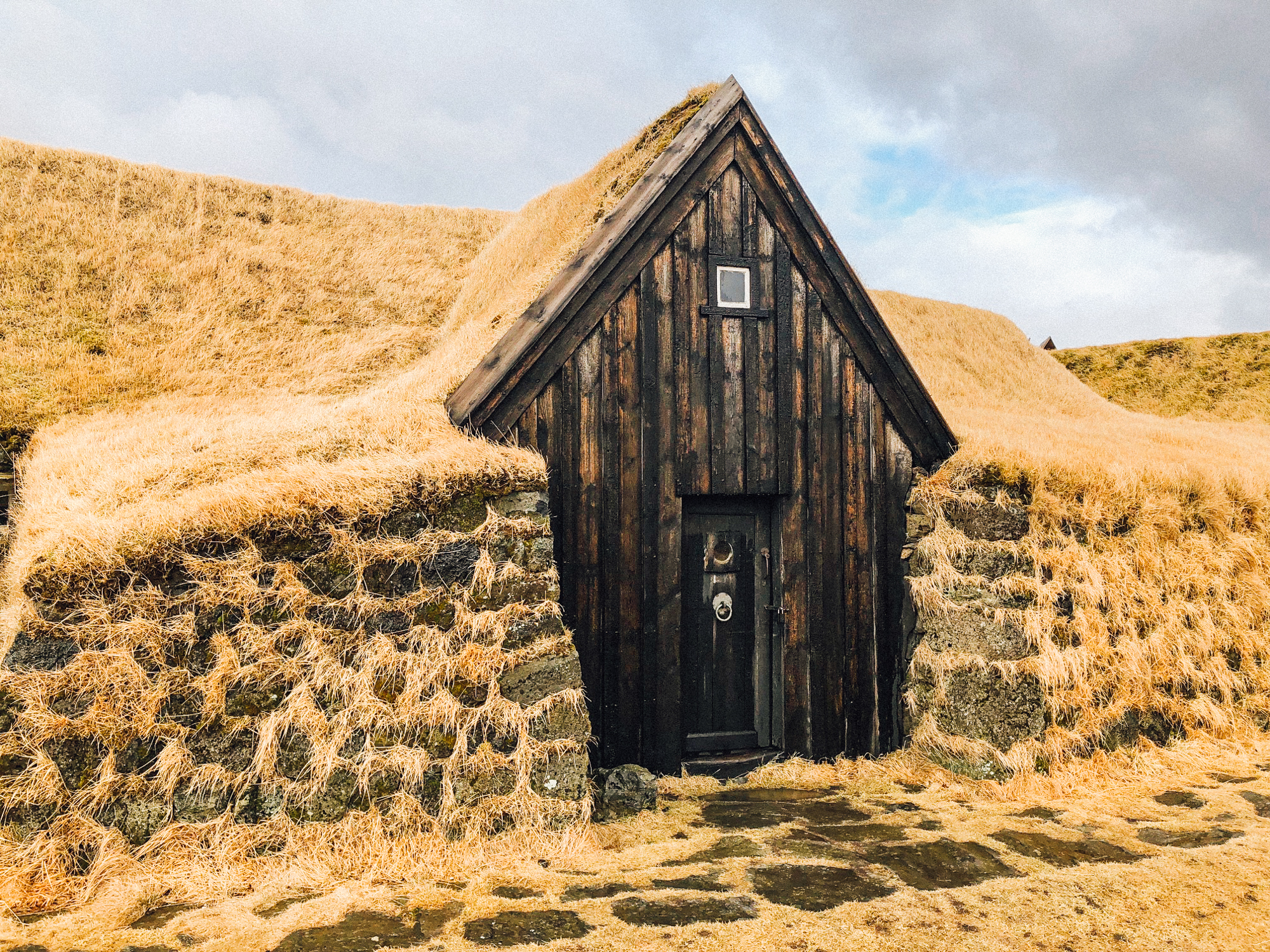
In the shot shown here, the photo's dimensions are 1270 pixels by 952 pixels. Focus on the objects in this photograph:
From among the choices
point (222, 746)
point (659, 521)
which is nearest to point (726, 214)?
point (659, 521)

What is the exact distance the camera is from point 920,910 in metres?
4.45

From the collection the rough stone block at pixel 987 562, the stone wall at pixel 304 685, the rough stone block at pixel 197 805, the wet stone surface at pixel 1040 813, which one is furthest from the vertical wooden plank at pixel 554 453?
the wet stone surface at pixel 1040 813

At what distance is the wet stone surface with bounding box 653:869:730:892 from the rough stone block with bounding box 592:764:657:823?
51.7 inches

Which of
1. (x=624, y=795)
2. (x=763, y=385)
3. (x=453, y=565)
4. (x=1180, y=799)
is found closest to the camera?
(x=453, y=565)

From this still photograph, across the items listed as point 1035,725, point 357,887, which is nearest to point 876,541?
point 1035,725

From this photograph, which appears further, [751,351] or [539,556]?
[751,351]

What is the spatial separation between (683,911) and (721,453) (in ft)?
13.4

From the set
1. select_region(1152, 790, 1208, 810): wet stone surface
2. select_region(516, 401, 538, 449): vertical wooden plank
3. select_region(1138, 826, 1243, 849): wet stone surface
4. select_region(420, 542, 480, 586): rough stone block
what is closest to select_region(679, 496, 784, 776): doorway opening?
select_region(516, 401, 538, 449): vertical wooden plank

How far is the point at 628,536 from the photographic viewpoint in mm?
7195

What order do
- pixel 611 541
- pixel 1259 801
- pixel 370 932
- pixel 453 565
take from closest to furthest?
pixel 370 932 < pixel 453 565 < pixel 1259 801 < pixel 611 541

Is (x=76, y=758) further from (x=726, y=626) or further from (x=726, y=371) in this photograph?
(x=726, y=371)

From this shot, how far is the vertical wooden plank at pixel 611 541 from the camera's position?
704cm

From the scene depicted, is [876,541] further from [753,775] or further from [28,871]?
[28,871]

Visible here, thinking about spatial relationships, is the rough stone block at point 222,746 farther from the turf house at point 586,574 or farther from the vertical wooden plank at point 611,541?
the vertical wooden plank at point 611,541
